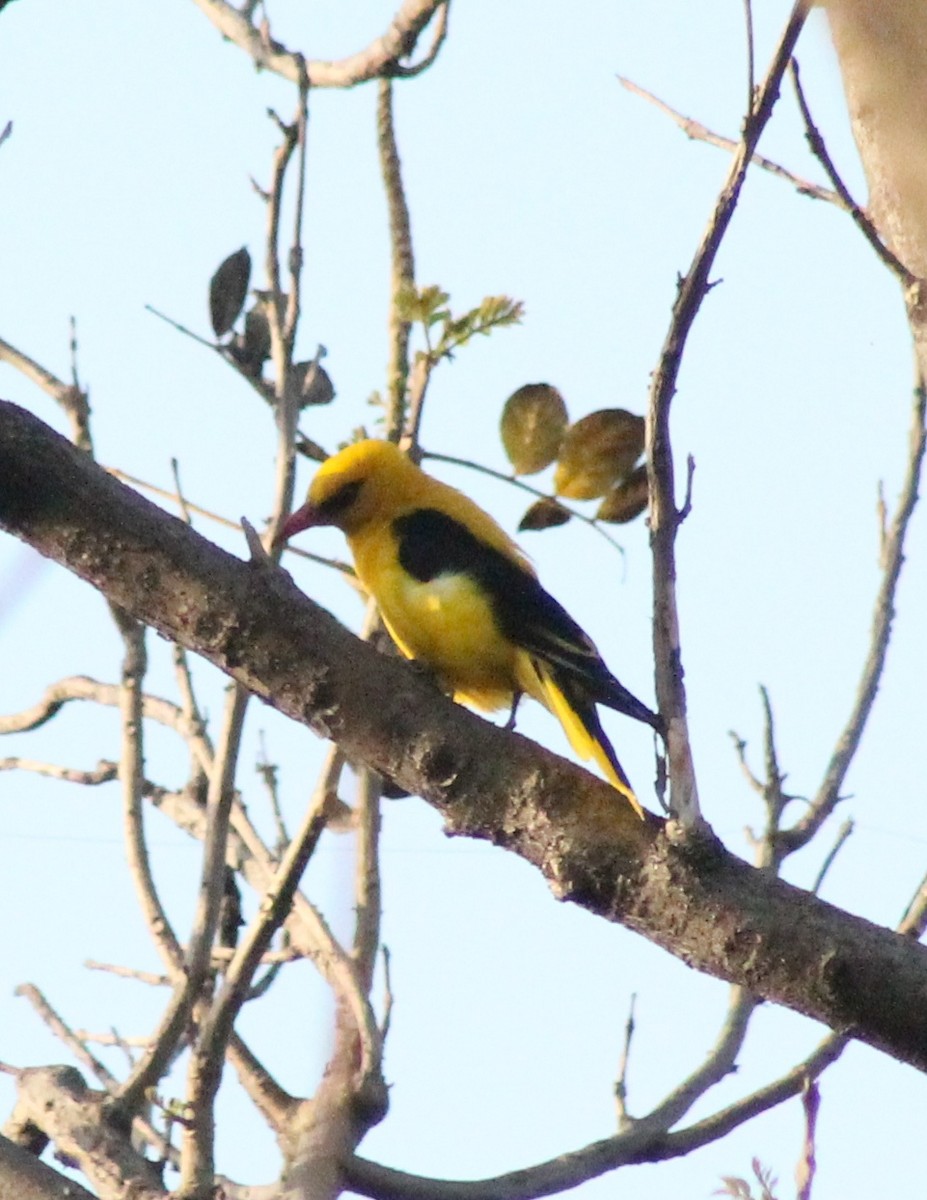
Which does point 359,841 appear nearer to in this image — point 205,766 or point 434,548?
point 205,766

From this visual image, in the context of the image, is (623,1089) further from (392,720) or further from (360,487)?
(360,487)

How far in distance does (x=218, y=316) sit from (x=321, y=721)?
1.52 m

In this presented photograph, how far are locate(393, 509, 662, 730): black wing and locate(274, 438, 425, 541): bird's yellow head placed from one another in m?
0.15

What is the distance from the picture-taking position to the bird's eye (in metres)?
4.90

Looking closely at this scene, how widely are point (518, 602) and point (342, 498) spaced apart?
87cm

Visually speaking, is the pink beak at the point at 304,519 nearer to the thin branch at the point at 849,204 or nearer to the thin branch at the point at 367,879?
the thin branch at the point at 367,879

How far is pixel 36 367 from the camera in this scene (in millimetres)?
3646

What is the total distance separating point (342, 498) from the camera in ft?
16.1

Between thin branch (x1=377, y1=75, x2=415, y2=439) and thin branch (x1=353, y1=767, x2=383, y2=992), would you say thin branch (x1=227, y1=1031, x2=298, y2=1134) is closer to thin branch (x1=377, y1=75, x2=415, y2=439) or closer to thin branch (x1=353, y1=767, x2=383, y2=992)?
thin branch (x1=353, y1=767, x2=383, y2=992)

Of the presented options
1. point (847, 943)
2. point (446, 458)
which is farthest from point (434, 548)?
point (847, 943)

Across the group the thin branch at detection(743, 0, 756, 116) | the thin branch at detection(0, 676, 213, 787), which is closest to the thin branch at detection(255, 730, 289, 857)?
the thin branch at detection(0, 676, 213, 787)

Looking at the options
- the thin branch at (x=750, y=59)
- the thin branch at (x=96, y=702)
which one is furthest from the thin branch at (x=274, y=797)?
the thin branch at (x=750, y=59)

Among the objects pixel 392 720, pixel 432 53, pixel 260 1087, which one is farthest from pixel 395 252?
pixel 260 1087

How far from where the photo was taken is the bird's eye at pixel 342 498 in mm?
4902
